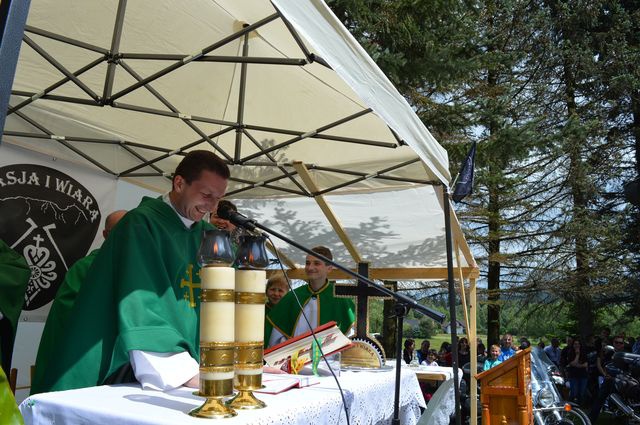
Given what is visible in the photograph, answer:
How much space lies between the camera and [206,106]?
17.9ft

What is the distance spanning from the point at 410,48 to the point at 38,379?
25.5 feet

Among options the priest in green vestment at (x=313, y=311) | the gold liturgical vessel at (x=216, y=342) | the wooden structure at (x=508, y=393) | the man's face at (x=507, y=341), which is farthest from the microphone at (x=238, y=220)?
the man's face at (x=507, y=341)

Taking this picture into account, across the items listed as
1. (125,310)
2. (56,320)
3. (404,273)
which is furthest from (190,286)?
(404,273)

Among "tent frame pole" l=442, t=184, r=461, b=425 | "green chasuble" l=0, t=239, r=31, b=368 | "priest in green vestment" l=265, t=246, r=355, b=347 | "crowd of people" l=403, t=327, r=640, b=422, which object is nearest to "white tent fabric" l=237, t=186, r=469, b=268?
"priest in green vestment" l=265, t=246, r=355, b=347

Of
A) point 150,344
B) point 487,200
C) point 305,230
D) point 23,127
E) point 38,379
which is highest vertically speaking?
point 487,200

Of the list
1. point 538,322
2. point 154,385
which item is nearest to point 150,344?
point 154,385

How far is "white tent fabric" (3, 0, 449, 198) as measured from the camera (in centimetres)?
407

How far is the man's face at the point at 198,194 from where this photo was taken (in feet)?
8.98

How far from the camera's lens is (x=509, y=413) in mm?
6168

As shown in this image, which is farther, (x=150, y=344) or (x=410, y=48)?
(x=410, y=48)

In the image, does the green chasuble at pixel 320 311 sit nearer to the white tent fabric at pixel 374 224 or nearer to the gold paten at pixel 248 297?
the white tent fabric at pixel 374 224

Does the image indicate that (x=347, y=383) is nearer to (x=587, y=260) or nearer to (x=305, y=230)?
(x=305, y=230)

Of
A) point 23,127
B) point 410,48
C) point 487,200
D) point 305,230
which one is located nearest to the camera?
point 23,127

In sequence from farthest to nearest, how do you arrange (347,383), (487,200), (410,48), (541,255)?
(541,255) → (487,200) → (410,48) → (347,383)
